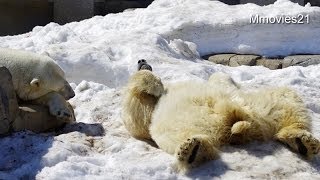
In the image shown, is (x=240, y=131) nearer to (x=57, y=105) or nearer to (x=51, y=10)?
(x=57, y=105)

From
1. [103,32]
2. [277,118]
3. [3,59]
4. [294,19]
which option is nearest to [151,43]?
[103,32]

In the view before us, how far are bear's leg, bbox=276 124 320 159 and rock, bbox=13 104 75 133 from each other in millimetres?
1743

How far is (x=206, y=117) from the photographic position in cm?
409

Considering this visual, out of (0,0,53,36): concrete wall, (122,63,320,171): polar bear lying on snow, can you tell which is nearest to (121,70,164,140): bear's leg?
(122,63,320,171): polar bear lying on snow

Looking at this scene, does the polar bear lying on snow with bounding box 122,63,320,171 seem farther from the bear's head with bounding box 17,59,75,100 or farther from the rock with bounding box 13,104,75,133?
the bear's head with bounding box 17,59,75,100

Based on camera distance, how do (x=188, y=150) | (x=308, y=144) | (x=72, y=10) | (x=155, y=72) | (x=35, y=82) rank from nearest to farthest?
1. (x=188, y=150)
2. (x=308, y=144)
3. (x=35, y=82)
4. (x=155, y=72)
5. (x=72, y=10)

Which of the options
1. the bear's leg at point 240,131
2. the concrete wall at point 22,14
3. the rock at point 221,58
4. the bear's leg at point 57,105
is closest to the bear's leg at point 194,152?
the bear's leg at point 240,131

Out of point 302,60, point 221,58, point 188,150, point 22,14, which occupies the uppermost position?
point 188,150

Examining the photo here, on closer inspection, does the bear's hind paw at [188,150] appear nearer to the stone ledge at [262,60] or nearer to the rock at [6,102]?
the rock at [6,102]

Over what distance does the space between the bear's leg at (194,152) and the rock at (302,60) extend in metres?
5.02

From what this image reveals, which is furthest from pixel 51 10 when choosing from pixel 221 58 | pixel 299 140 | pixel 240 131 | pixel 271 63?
pixel 299 140

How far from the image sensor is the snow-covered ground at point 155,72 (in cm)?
382

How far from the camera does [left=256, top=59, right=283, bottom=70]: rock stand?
339 inches

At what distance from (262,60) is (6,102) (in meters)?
5.23
